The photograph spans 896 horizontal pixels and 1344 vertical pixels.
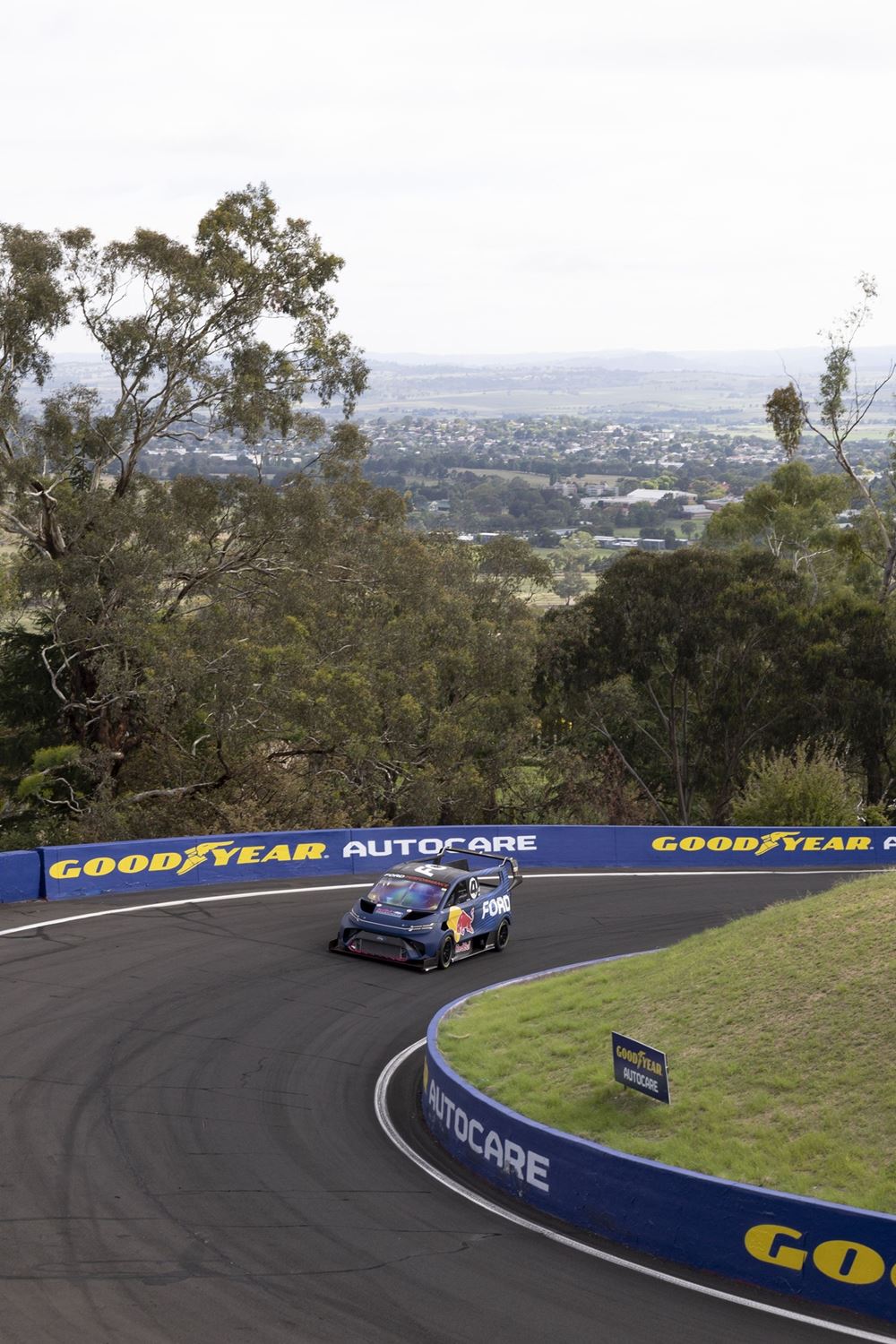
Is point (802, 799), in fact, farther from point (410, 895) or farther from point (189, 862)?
point (189, 862)

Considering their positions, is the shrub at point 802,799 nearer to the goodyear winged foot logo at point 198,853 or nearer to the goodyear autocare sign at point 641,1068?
the goodyear winged foot logo at point 198,853

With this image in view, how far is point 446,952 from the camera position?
22.8 m

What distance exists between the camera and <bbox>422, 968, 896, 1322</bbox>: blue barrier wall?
34.7 ft

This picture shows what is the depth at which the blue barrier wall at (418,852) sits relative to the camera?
25.6m

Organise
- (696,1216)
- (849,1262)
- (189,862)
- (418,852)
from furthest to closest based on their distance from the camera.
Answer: (418,852) → (189,862) → (696,1216) → (849,1262)

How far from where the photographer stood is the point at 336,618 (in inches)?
1645

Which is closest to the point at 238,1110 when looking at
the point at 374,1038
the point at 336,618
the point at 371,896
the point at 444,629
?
the point at 374,1038

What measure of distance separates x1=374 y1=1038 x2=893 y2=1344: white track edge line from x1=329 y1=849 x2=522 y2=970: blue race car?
585 cm

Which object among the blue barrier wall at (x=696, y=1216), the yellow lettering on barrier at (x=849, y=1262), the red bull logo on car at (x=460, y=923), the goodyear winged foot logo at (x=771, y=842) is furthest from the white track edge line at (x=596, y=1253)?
the goodyear winged foot logo at (x=771, y=842)

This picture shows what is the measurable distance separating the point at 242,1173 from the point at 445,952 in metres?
9.60

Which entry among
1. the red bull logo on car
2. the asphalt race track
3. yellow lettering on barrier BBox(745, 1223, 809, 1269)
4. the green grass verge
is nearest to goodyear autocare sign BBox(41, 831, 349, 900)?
the asphalt race track

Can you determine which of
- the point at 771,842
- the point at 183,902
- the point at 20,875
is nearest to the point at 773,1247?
the point at 183,902

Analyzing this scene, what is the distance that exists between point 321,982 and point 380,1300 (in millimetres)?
11013

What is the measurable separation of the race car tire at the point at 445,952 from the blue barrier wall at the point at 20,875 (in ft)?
25.9
